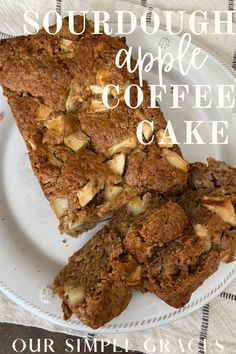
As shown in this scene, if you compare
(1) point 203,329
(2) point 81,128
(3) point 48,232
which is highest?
(2) point 81,128

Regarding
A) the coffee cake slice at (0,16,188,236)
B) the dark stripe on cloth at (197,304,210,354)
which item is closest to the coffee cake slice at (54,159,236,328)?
the coffee cake slice at (0,16,188,236)

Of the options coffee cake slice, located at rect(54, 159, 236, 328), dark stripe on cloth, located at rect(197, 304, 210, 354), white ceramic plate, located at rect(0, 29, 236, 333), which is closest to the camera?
coffee cake slice, located at rect(54, 159, 236, 328)

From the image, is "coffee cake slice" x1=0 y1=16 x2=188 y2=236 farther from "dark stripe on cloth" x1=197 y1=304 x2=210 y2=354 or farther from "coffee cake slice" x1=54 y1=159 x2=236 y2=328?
"dark stripe on cloth" x1=197 y1=304 x2=210 y2=354

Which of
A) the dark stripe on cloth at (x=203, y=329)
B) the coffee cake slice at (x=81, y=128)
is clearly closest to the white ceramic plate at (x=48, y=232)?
the dark stripe on cloth at (x=203, y=329)

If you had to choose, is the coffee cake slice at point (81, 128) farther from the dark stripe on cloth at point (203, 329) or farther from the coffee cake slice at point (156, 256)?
the dark stripe on cloth at point (203, 329)

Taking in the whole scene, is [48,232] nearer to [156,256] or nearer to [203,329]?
[156,256]

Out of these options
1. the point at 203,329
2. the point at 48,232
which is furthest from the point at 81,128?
the point at 203,329
